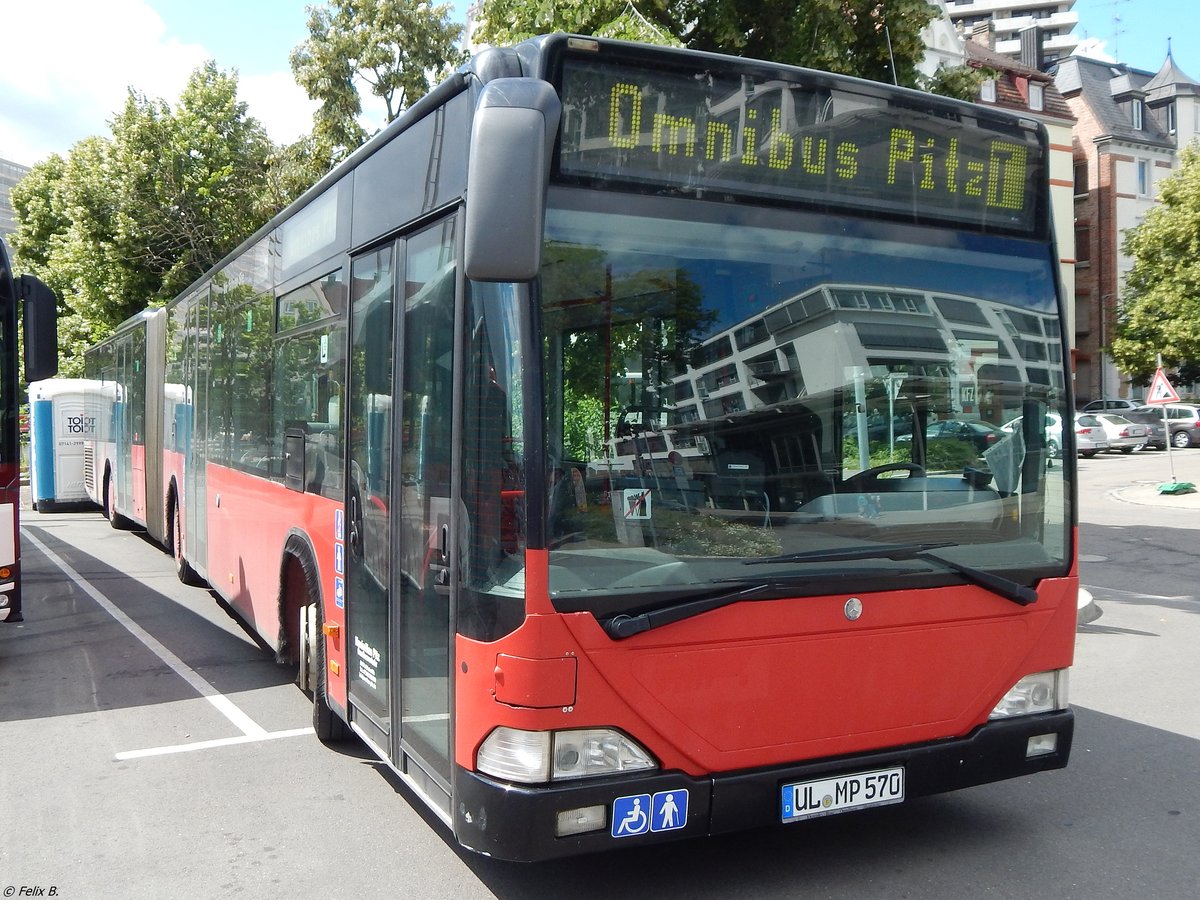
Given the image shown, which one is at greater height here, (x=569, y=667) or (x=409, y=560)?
(x=409, y=560)

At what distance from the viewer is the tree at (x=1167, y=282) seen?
40.7m

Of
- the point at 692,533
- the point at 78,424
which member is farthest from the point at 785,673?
the point at 78,424

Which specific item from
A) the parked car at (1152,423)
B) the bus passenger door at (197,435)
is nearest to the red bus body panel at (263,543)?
the bus passenger door at (197,435)

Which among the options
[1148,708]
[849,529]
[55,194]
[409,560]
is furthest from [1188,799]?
[55,194]

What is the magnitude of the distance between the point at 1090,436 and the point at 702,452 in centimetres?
3724

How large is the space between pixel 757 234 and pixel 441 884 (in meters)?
2.69

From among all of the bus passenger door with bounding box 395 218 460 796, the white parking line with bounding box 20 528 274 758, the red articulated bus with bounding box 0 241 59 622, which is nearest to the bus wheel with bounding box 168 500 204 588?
the white parking line with bounding box 20 528 274 758

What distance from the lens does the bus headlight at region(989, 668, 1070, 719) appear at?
4.27m

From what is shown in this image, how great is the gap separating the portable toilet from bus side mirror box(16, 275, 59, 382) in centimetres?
1347

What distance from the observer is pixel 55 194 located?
3725 centimetres

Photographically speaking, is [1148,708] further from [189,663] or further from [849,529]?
[189,663]

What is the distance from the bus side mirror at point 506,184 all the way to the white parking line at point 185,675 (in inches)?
163

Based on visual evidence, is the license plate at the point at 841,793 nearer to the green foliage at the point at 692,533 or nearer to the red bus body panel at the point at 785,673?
the red bus body panel at the point at 785,673

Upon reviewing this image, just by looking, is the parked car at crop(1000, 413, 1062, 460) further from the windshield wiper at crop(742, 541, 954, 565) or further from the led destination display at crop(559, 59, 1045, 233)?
the led destination display at crop(559, 59, 1045, 233)
